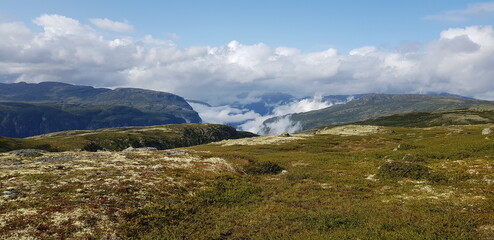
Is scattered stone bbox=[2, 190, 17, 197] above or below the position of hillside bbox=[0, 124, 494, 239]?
above

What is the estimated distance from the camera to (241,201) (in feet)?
105

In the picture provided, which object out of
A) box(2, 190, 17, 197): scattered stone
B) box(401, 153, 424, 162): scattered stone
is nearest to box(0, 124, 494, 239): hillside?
box(2, 190, 17, 197): scattered stone

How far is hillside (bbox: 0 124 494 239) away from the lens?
22.2 meters

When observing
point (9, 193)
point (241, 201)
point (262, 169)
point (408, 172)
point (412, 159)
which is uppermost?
point (9, 193)

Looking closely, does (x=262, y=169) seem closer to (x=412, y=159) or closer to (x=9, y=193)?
(x=412, y=159)

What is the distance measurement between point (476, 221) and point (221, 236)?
61.0ft

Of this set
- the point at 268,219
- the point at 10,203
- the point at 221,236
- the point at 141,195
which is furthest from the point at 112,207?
the point at 268,219

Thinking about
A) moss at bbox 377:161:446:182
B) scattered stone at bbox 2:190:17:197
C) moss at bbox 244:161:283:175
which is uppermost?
scattered stone at bbox 2:190:17:197

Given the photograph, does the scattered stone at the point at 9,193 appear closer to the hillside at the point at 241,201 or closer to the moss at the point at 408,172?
the hillside at the point at 241,201

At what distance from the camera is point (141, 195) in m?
30.4

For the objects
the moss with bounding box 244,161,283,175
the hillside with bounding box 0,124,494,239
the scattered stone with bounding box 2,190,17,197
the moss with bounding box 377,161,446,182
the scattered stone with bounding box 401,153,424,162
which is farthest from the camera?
the scattered stone with bounding box 401,153,424,162

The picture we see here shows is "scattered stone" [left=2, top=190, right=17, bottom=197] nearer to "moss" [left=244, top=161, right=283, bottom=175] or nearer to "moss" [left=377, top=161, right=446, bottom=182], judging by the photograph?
"moss" [left=244, top=161, right=283, bottom=175]

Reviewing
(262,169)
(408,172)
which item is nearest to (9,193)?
(262,169)

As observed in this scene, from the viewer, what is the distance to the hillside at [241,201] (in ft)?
72.8
